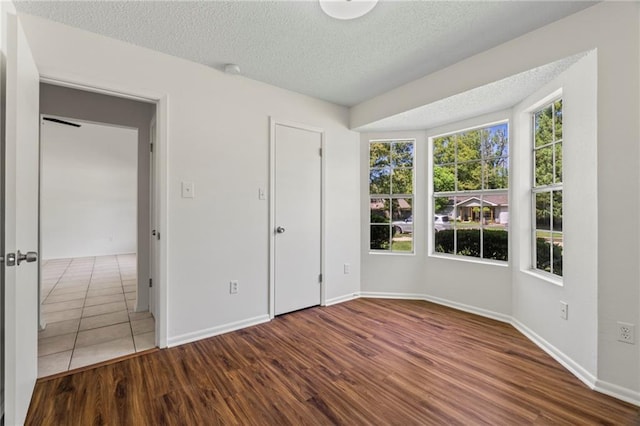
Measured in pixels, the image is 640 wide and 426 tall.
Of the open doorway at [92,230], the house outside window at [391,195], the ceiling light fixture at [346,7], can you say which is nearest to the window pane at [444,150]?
the house outside window at [391,195]

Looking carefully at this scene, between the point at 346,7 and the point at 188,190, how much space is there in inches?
72.7

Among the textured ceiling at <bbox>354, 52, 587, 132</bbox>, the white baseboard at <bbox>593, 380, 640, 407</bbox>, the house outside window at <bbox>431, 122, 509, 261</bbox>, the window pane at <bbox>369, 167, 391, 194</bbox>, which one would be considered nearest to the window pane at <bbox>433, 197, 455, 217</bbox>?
the house outside window at <bbox>431, 122, 509, 261</bbox>

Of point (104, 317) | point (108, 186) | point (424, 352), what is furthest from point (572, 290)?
point (108, 186)

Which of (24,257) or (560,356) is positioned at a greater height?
(24,257)

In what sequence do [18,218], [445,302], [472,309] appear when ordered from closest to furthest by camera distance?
[18,218]
[472,309]
[445,302]

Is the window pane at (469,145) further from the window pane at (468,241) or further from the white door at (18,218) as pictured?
the white door at (18,218)

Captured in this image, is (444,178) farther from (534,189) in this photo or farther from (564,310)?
(564,310)

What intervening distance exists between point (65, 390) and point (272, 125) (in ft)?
8.58

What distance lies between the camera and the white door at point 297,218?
3.07m

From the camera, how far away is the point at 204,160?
2.57 meters

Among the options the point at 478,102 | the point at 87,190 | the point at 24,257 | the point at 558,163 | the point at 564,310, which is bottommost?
the point at 564,310

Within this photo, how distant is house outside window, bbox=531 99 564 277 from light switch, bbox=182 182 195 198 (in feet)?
10.0

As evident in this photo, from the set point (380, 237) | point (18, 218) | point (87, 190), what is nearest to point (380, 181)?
point (380, 237)

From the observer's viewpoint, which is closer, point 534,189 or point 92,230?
point 534,189
